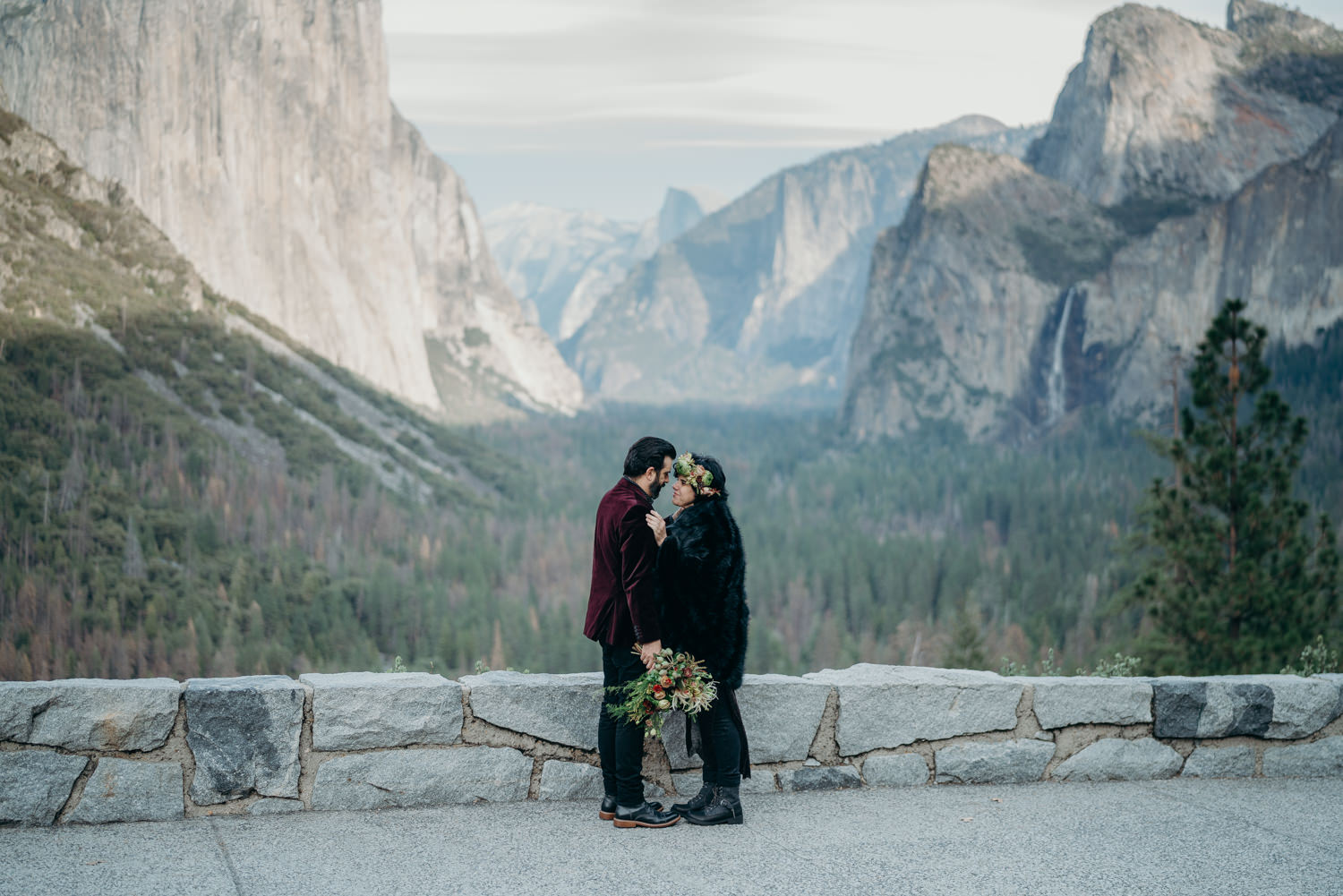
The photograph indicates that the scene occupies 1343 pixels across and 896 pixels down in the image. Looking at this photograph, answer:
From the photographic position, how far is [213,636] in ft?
227

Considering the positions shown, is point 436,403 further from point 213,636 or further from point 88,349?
point 213,636

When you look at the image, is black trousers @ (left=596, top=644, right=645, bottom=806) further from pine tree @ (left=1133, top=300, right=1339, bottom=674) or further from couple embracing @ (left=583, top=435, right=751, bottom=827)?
pine tree @ (left=1133, top=300, right=1339, bottom=674)

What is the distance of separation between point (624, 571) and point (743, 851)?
194cm

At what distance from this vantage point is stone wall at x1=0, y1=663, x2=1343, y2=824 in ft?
25.6

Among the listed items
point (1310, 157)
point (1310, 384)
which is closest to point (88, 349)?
point (1310, 384)

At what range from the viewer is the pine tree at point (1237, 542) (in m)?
25.8

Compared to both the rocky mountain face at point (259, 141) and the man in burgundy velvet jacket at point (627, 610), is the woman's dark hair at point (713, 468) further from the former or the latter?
the rocky mountain face at point (259, 141)

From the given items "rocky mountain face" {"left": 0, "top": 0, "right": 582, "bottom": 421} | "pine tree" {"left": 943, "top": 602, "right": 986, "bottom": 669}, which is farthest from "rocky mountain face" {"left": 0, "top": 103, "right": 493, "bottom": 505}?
"pine tree" {"left": 943, "top": 602, "right": 986, "bottom": 669}

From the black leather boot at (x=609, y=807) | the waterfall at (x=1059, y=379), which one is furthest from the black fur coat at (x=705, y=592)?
the waterfall at (x=1059, y=379)

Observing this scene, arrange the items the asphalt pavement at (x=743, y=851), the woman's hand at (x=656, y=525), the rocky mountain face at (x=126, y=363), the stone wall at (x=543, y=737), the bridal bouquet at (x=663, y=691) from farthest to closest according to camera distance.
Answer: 1. the rocky mountain face at (x=126, y=363)
2. the woman's hand at (x=656, y=525)
3. the bridal bouquet at (x=663, y=691)
4. the stone wall at (x=543, y=737)
5. the asphalt pavement at (x=743, y=851)

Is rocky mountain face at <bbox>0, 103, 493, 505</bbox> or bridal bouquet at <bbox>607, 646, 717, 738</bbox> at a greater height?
rocky mountain face at <bbox>0, 103, 493, 505</bbox>

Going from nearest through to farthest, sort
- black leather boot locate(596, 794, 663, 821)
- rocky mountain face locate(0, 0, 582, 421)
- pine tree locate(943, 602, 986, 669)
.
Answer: black leather boot locate(596, 794, 663, 821) < pine tree locate(943, 602, 986, 669) < rocky mountain face locate(0, 0, 582, 421)

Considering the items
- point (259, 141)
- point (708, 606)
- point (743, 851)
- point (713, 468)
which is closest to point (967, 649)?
point (708, 606)

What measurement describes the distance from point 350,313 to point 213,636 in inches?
3558
